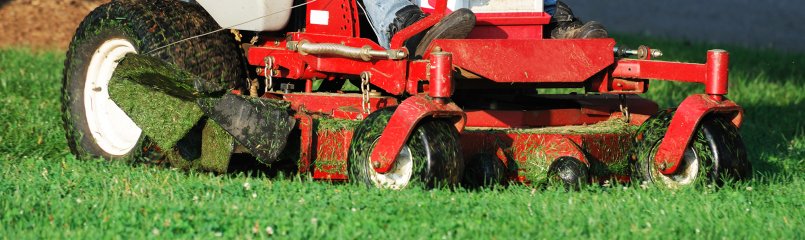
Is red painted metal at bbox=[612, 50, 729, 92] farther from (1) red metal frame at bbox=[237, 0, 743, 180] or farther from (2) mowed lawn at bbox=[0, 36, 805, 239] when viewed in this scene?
(2) mowed lawn at bbox=[0, 36, 805, 239]

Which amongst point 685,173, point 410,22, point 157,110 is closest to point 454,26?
point 410,22

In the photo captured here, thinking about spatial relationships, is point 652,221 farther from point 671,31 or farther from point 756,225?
point 671,31

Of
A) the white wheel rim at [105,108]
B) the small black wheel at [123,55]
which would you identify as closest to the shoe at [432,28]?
the small black wheel at [123,55]

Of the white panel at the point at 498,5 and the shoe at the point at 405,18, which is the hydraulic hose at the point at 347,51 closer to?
the shoe at the point at 405,18

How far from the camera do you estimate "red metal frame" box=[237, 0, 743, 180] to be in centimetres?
671

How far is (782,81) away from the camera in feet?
44.2

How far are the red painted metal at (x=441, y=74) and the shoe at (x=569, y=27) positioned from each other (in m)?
1.39

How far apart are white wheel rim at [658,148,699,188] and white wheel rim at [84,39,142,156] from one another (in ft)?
9.37

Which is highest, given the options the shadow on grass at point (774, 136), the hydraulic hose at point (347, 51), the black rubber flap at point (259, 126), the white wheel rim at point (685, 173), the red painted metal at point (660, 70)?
the hydraulic hose at point (347, 51)

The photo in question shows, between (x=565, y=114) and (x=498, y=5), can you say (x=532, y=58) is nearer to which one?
(x=498, y=5)

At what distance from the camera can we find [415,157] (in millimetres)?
6551

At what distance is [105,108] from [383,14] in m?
1.74

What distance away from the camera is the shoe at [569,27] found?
7.74 meters

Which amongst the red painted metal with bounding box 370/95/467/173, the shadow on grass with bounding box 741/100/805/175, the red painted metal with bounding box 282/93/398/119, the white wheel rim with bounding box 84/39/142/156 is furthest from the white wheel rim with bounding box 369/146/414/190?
the shadow on grass with bounding box 741/100/805/175
